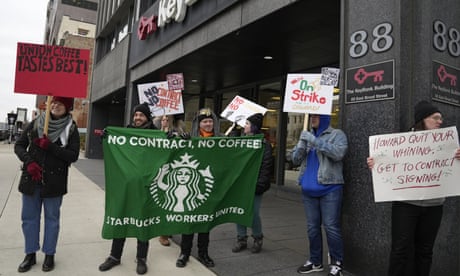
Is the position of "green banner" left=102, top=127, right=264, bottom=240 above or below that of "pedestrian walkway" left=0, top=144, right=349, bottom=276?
above

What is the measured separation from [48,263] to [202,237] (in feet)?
5.68

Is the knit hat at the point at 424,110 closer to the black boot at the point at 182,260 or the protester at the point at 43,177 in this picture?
the black boot at the point at 182,260

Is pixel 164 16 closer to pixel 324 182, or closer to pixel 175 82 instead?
pixel 175 82

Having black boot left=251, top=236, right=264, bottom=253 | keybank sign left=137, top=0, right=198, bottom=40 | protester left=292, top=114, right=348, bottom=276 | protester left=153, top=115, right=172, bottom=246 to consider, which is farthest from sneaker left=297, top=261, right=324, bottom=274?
keybank sign left=137, top=0, right=198, bottom=40

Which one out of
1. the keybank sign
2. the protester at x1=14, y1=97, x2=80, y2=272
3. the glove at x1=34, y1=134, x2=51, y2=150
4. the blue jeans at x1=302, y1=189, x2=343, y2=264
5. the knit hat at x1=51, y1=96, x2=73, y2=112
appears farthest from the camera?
the keybank sign

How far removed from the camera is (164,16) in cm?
1040

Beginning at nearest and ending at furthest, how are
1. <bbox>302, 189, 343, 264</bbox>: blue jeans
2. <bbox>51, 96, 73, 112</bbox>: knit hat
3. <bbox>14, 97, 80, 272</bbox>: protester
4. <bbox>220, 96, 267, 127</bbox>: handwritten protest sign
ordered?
<bbox>14, 97, 80, 272</bbox>: protester → <bbox>302, 189, 343, 264</bbox>: blue jeans → <bbox>51, 96, 73, 112</bbox>: knit hat → <bbox>220, 96, 267, 127</bbox>: handwritten protest sign

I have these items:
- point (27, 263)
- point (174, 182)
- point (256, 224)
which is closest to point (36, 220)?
point (27, 263)

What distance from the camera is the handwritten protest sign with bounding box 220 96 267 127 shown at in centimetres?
478

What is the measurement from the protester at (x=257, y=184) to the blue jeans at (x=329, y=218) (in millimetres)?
681

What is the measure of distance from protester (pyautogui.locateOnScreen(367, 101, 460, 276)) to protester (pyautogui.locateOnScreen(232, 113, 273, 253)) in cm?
171

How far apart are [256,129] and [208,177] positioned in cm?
104

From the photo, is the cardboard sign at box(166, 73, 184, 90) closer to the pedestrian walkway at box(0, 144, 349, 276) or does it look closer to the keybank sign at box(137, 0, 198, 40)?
the pedestrian walkway at box(0, 144, 349, 276)

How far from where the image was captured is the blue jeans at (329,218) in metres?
3.75
